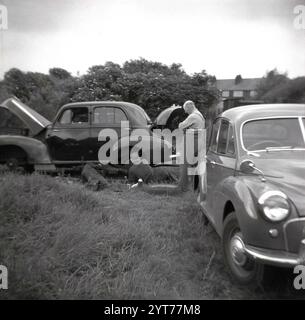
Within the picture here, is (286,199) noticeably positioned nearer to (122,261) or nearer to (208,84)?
(122,261)

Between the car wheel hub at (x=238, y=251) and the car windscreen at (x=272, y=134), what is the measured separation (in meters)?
1.02

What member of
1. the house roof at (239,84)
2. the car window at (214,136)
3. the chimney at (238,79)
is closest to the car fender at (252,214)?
the car window at (214,136)

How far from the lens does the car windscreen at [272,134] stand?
3.73m

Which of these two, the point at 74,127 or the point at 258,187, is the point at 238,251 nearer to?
the point at 258,187

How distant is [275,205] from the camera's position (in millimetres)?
2695

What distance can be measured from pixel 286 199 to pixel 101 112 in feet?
19.7

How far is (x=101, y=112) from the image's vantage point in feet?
26.7

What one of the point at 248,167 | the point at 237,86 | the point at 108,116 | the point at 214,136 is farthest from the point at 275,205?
the point at 237,86

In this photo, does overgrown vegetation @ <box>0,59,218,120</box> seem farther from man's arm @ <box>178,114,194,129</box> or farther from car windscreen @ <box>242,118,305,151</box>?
car windscreen @ <box>242,118,305,151</box>

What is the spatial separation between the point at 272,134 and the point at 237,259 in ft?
4.73

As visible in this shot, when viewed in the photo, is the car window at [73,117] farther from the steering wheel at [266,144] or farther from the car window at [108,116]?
the steering wheel at [266,144]

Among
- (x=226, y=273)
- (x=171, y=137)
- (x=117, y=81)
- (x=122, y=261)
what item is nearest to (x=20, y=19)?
(x=122, y=261)

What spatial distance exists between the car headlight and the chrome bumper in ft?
0.77

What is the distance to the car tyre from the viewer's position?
2.99 metres
